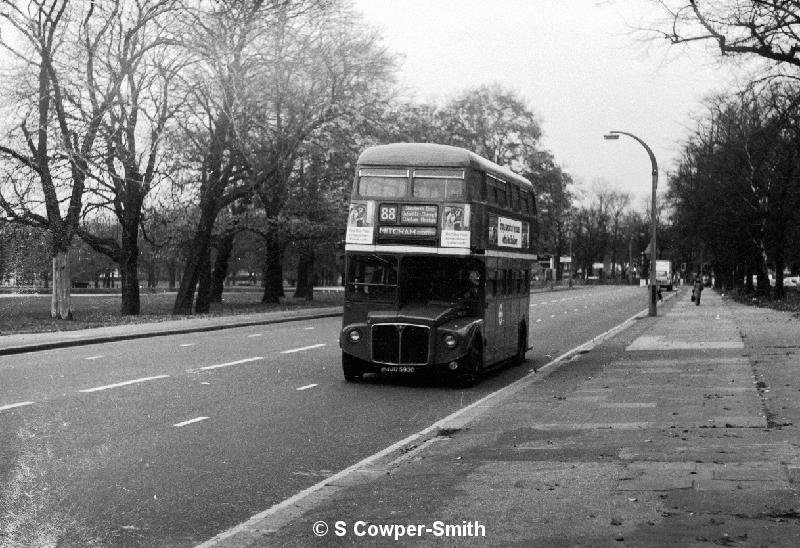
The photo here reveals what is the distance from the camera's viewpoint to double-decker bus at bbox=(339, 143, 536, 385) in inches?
635

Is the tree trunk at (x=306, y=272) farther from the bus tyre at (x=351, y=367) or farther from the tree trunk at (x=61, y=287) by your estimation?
the bus tyre at (x=351, y=367)

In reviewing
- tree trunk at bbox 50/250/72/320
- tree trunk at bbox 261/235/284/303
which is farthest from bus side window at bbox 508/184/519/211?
tree trunk at bbox 261/235/284/303

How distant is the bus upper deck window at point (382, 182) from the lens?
16875 millimetres

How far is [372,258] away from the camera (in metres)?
16.7

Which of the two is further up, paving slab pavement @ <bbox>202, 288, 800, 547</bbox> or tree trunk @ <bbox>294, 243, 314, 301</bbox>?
tree trunk @ <bbox>294, 243, 314, 301</bbox>

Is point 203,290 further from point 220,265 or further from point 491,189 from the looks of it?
point 491,189

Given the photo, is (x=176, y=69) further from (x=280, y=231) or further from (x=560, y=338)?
(x=560, y=338)

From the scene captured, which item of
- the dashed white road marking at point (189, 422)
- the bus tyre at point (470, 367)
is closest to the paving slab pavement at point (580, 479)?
the bus tyre at point (470, 367)

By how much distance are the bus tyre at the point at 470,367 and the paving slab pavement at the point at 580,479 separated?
135 cm

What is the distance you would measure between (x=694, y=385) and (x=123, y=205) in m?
28.9

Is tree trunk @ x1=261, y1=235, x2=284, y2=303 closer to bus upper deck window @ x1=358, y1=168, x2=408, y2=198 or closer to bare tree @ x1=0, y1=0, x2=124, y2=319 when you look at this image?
bare tree @ x1=0, y1=0, x2=124, y2=319

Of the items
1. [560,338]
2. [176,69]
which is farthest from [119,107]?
[560,338]

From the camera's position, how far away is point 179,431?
11148 mm

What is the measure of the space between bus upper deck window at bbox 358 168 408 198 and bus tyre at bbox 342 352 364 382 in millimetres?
2501
